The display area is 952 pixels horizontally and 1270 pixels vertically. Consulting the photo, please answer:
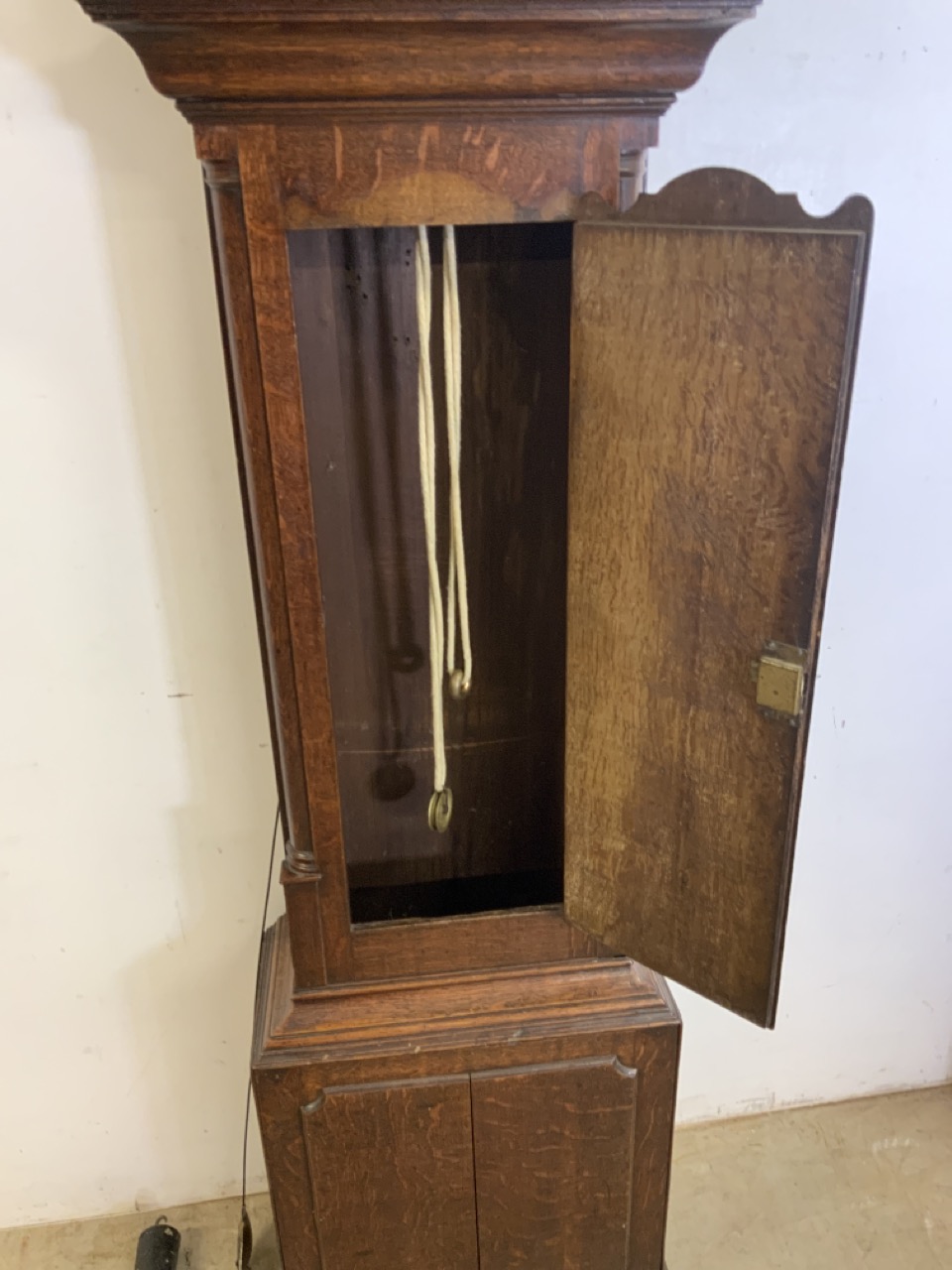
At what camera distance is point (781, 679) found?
2.47ft

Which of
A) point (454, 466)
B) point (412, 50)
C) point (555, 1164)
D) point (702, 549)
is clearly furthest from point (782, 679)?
point (555, 1164)

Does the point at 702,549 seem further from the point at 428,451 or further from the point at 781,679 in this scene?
the point at 428,451

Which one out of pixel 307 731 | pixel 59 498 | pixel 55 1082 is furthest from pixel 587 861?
pixel 55 1082

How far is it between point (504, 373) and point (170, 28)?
1.32 ft

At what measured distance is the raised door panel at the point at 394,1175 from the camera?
39.8 inches

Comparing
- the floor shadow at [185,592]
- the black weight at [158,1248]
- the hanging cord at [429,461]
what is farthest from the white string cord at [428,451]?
the black weight at [158,1248]

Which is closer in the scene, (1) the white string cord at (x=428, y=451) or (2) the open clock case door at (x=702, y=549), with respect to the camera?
(2) the open clock case door at (x=702, y=549)

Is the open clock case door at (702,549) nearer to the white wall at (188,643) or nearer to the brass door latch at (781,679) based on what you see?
the brass door latch at (781,679)

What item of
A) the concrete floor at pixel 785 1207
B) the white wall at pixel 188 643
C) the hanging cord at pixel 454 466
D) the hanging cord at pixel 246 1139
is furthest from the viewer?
the concrete floor at pixel 785 1207

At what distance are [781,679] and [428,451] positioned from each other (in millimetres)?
362

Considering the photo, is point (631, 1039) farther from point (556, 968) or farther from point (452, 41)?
point (452, 41)

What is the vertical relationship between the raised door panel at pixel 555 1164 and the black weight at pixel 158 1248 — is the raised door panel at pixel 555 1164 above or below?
above

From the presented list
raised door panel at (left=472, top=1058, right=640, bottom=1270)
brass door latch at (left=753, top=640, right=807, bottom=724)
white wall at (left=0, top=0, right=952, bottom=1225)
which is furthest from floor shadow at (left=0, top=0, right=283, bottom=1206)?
brass door latch at (left=753, top=640, right=807, bottom=724)

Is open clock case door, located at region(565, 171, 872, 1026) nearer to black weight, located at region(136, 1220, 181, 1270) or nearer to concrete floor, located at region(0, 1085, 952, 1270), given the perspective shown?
concrete floor, located at region(0, 1085, 952, 1270)
